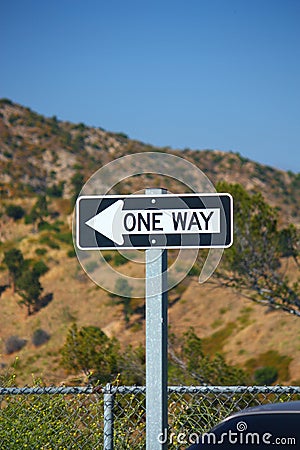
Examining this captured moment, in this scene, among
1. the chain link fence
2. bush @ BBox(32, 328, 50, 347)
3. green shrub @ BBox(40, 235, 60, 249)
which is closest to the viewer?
the chain link fence

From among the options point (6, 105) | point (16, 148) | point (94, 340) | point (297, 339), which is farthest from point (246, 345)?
point (6, 105)

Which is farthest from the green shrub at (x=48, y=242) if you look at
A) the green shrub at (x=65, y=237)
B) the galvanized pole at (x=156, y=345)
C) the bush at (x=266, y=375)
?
the galvanized pole at (x=156, y=345)

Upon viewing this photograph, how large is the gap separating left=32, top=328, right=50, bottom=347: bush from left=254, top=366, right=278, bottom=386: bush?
34.7ft

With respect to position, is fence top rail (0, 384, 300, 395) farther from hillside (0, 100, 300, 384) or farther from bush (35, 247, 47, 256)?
bush (35, 247, 47, 256)

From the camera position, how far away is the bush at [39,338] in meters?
33.8

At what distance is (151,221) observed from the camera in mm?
3404

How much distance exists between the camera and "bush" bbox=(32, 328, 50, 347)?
1329 inches

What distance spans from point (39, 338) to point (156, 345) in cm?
3123

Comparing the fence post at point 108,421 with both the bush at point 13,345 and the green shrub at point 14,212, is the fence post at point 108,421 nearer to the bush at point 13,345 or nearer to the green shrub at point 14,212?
the bush at point 13,345

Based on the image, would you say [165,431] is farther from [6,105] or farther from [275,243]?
[6,105]

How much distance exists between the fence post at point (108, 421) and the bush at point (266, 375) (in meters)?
21.4

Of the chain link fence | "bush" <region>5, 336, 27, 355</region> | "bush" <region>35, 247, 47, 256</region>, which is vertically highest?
"bush" <region>35, 247, 47, 256</region>

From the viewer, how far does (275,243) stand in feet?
63.1

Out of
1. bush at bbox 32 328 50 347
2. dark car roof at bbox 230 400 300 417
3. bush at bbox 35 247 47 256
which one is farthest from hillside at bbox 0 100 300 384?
dark car roof at bbox 230 400 300 417
